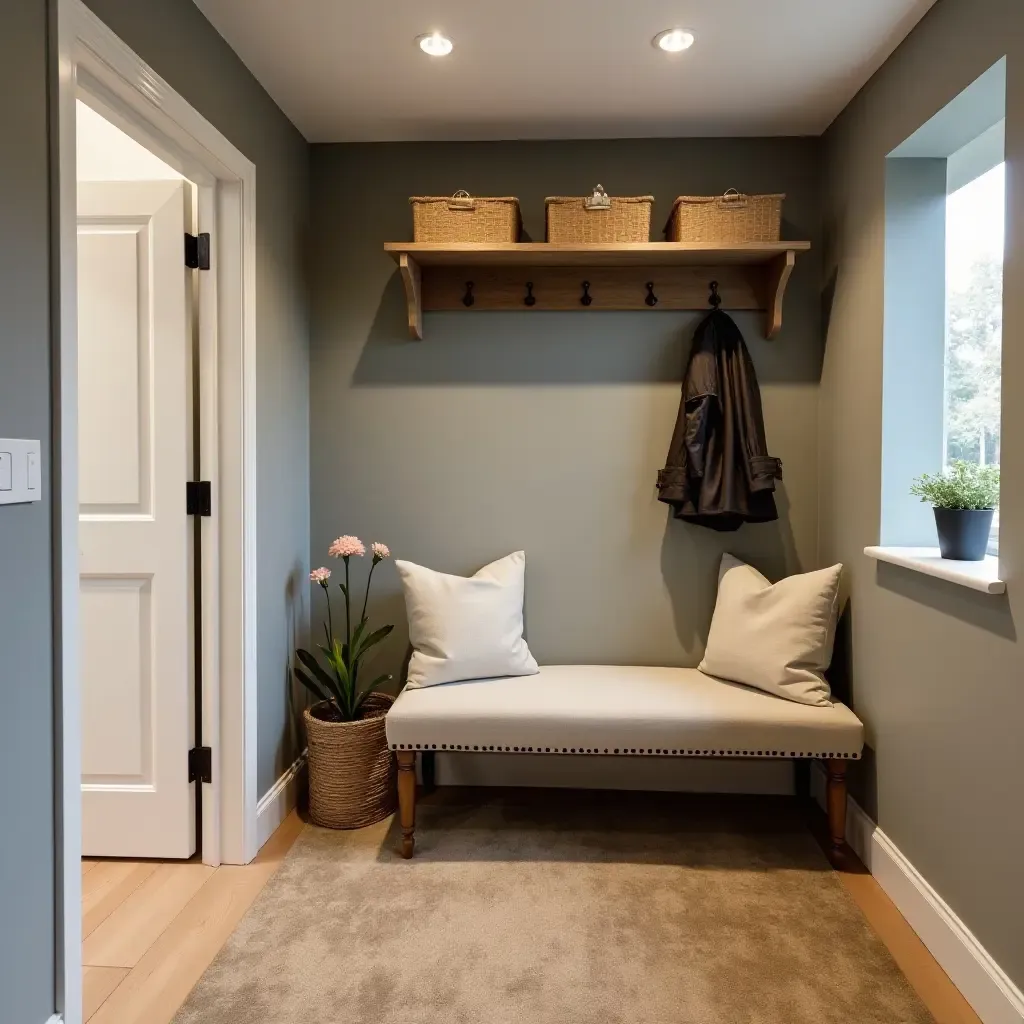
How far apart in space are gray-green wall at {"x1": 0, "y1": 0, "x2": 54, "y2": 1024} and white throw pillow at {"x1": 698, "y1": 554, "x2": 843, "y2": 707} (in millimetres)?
1974

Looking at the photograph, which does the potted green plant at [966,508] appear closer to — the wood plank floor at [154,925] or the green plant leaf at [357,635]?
the green plant leaf at [357,635]

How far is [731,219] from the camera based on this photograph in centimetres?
259

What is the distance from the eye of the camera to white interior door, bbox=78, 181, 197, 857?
2289 mm

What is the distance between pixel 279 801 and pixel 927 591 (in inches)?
83.7

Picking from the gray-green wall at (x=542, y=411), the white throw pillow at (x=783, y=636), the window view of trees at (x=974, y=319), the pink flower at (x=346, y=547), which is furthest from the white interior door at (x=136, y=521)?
the window view of trees at (x=974, y=319)

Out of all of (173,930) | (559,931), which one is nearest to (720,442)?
(559,931)

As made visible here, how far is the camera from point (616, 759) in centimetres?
294

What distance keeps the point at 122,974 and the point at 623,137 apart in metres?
2.98

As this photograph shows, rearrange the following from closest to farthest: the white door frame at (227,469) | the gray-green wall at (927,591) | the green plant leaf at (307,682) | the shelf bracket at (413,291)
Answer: the gray-green wall at (927,591) → the white door frame at (227,469) → the shelf bracket at (413,291) → the green plant leaf at (307,682)

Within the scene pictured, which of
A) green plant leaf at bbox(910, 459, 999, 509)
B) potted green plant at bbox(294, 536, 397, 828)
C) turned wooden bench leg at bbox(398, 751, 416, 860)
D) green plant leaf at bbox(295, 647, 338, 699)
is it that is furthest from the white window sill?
green plant leaf at bbox(295, 647, 338, 699)

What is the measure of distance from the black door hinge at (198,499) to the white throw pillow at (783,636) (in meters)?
1.72

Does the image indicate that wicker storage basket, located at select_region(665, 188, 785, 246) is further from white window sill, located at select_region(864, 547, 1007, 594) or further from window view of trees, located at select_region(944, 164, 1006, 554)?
white window sill, located at select_region(864, 547, 1007, 594)

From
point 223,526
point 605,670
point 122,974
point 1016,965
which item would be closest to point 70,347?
point 223,526

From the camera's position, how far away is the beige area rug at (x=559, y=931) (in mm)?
1769
